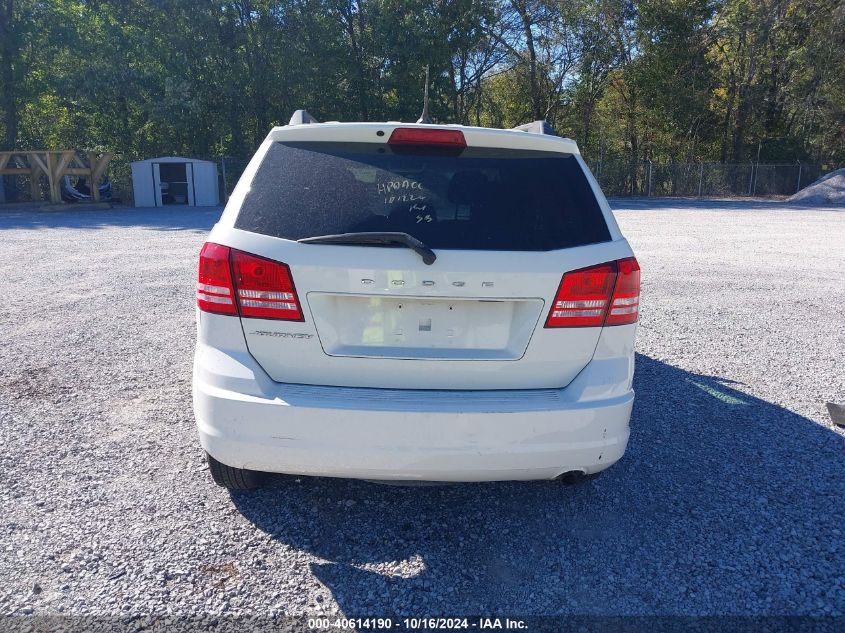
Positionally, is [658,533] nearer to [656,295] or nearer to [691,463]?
[691,463]

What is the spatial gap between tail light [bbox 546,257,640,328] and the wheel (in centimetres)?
165

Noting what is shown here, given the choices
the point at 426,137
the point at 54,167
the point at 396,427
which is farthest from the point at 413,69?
the point at 396,427

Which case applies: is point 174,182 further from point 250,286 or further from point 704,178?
point 704,178

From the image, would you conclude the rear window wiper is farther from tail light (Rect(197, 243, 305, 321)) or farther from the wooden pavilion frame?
the wooden pavilion frame

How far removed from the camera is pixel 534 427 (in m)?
2.59

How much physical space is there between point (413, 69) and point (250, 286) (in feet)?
103

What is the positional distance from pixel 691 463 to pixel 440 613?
2041 mm

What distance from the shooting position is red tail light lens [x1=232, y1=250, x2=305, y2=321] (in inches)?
101

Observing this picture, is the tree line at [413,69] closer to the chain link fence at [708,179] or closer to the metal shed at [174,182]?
the chain link fence at [708,179]

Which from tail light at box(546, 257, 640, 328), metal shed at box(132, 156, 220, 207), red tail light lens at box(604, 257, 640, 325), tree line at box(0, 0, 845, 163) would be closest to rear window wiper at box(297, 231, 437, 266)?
tail light at box(546, 257, 640, 328)

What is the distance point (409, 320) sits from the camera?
2611mm

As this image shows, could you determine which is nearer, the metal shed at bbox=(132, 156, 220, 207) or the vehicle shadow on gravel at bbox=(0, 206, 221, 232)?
the vehicle shadow on gravel at bbox=(0, 206, 221, 232)

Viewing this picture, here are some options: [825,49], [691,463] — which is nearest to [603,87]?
[825,49]

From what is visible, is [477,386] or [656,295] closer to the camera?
[477,386]
